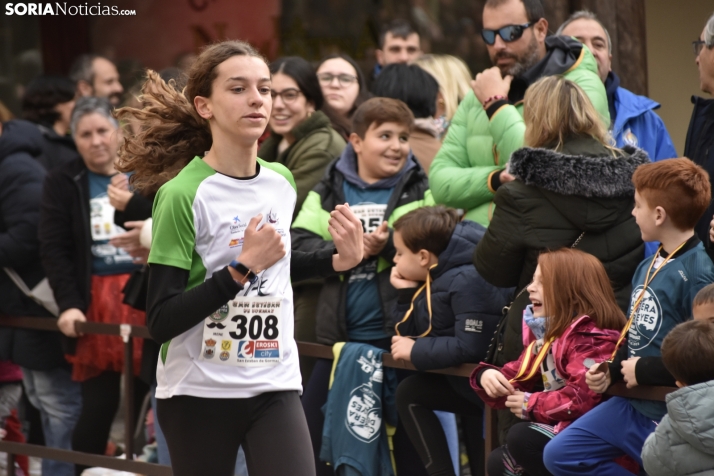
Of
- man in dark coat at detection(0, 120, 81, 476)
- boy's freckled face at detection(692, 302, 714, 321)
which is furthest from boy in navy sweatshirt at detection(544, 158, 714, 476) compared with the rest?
man in dark coat at detection(0, 120, 81, 476)

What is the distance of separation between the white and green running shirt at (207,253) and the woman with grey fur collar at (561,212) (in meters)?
1.17

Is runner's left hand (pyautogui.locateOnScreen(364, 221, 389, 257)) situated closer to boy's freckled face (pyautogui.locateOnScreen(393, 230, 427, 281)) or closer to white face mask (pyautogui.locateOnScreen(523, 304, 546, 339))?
boy's freckled face (pyautogui.locateOnScreen(393, 230, 427, 281))

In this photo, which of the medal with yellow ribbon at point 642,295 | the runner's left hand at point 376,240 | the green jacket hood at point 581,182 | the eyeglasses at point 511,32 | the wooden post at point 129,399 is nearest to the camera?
the medal with yellow ribbon at point 642,295

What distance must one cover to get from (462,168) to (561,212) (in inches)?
33.0

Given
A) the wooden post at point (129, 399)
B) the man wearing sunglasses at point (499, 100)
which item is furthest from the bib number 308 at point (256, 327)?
the wooden post at point (129, 399)

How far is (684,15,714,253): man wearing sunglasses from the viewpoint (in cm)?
465

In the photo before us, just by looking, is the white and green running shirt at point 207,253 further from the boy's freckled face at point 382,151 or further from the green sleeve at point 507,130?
the boy's freckled face at point 382,151

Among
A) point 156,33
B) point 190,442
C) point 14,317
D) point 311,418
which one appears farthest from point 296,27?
point 190,442

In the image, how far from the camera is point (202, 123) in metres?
3.88

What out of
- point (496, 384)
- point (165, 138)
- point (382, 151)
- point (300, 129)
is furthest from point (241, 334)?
point (300, 129)

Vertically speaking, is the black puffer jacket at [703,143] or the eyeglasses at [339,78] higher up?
the eyeglasses at [339,78]

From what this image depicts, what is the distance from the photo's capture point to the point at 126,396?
5.64 m

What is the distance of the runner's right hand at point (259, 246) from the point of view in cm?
330

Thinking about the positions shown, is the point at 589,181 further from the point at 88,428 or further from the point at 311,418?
the point at 88,428
